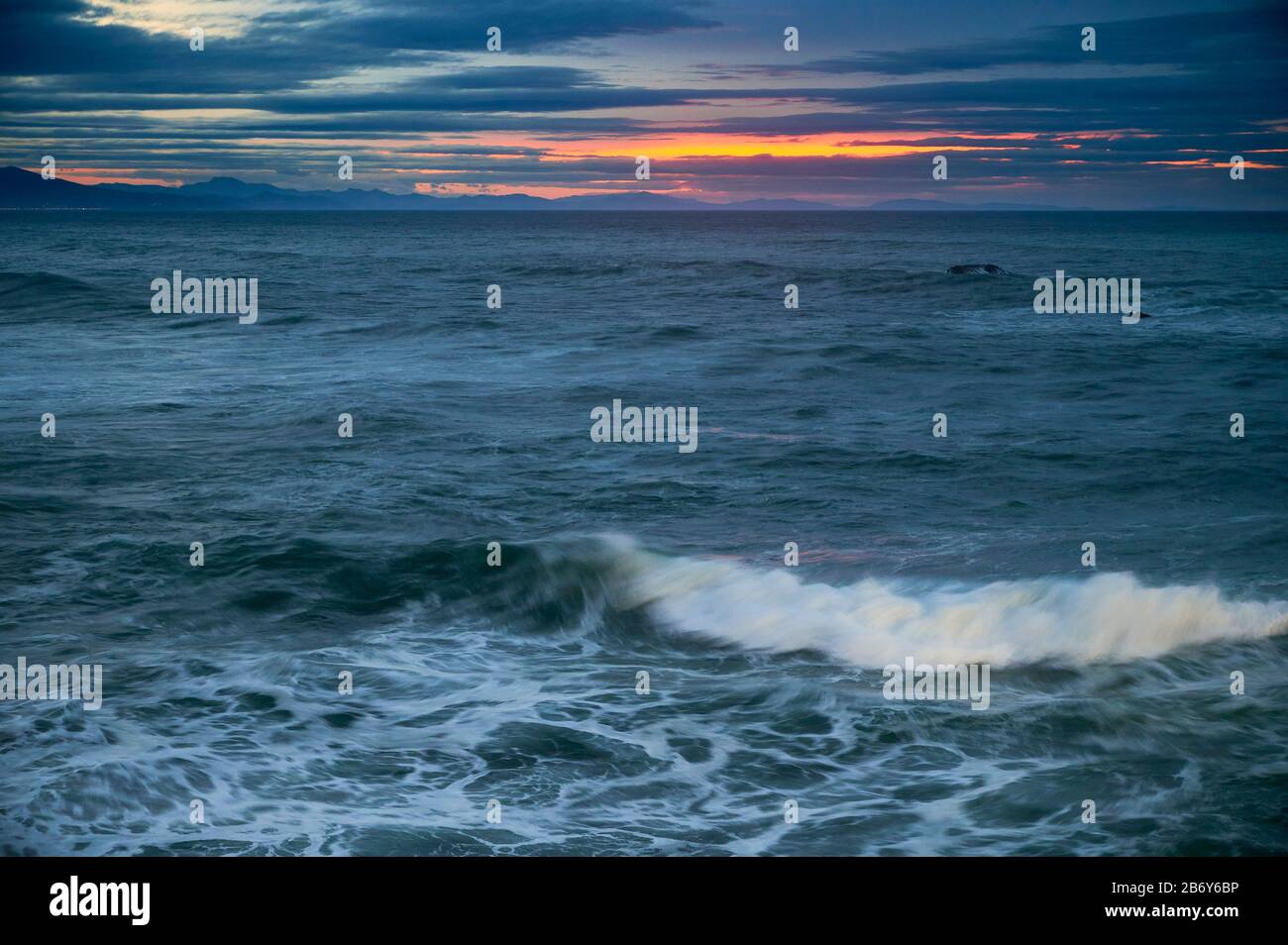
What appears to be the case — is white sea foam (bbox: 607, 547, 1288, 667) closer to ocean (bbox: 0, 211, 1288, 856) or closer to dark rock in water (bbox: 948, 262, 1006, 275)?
ocean (bbox: 0, 211, 1288, 856)

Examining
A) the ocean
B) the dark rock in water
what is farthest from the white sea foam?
the dark rock in water

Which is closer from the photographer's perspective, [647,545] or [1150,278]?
[647,545]

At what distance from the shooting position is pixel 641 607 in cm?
1290

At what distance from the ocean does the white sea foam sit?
5 cm

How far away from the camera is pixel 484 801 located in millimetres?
8352

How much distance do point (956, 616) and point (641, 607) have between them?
11.3 ft

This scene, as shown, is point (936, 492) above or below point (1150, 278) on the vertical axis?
below

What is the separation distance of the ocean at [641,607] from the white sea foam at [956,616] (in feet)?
A: 0.17

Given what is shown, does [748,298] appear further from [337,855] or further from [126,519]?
[337,855]

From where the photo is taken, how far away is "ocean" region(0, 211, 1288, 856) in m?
8.27

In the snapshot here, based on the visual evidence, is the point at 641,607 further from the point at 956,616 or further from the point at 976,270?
the point at 976,270

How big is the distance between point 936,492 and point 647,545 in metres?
5.04
